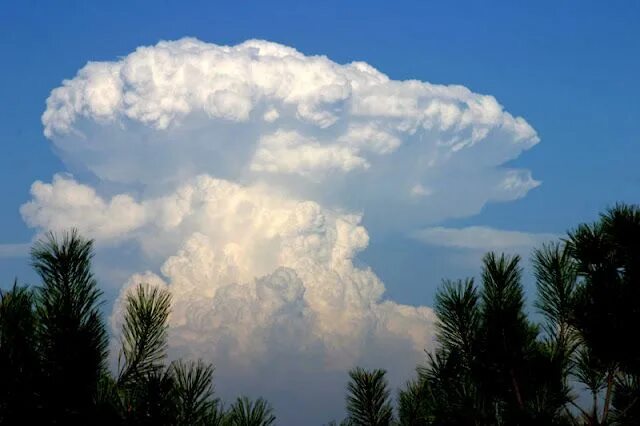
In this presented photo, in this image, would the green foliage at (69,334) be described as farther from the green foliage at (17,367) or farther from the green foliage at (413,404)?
the green foliage at (413,404)

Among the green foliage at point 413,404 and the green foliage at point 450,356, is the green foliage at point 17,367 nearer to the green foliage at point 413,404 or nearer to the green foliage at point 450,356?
the green foliage at point 450,356

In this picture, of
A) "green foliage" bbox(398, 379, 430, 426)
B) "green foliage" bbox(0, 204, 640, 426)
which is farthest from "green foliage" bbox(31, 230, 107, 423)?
"green foliage" bbox(398, 379, 430, 426)

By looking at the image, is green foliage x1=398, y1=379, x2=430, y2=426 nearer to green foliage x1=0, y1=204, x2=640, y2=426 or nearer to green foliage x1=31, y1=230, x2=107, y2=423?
green foliage x1=0, y1=204, x2=640, y2=426

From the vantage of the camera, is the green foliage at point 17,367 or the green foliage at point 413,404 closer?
the green foliage at point 17,367

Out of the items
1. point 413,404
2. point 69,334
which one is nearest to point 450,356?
point 413,404

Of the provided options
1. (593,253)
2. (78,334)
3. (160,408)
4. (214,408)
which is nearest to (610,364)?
(593,253)

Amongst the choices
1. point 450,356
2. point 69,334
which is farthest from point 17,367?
point 450,356

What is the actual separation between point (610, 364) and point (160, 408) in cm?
590

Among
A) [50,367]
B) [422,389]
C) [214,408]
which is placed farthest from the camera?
[422,389]

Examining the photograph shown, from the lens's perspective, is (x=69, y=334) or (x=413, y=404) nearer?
(x=69, y=334)

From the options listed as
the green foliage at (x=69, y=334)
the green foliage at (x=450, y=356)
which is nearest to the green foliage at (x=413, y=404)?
the green foliage at (x=450, y=356)

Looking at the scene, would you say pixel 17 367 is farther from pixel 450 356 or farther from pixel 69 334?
pixel 450 356

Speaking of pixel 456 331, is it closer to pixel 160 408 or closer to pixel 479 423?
pixel 479 423

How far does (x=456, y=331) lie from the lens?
11.0 m
